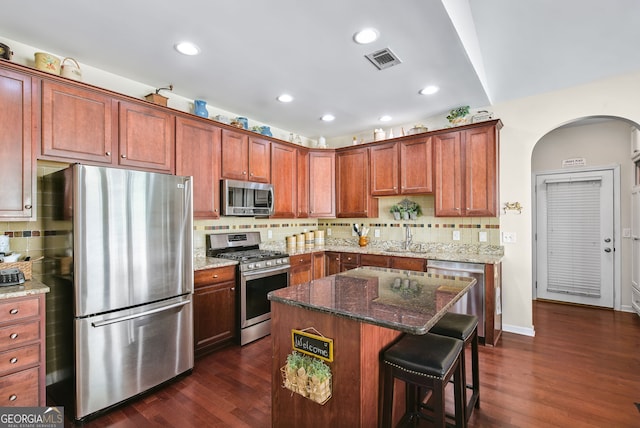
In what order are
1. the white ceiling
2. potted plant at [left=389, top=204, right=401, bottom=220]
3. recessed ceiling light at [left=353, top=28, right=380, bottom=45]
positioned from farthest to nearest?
potted plant at [left=389, top=204, right=401, bottom=220]
recessed ceiling light at [left=353, top=28, right=380, bottom=45]
the white ceiling

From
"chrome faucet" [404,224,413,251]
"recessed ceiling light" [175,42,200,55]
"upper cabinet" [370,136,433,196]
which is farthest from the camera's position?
"chrome faucet" [404,224,413,251]

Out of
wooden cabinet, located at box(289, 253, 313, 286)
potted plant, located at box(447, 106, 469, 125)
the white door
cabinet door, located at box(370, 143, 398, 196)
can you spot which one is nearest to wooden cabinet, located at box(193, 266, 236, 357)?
wooden cabinet, located at box(289, 253, 313, 286)

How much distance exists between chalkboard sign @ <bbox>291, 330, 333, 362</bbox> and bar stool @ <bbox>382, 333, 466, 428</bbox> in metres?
0.30

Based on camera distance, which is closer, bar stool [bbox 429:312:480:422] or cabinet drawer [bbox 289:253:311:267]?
bar stool [bbox 429:312:480:422]

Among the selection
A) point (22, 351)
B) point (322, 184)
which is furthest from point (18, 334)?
point (322, 184)

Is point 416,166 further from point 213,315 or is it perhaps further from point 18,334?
point 18,334

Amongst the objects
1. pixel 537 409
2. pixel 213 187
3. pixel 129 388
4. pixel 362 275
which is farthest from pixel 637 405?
pixel 213 187

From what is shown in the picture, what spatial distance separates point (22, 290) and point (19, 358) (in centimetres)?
40

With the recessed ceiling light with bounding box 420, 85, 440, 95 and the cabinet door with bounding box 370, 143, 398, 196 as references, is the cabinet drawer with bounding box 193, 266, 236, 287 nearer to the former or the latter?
the cabinet door with bounding box 370, 143, 398, 196

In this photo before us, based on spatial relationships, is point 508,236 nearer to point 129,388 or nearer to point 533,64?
point 533,64

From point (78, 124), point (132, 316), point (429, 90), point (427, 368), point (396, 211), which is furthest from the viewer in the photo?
point (396, 211)

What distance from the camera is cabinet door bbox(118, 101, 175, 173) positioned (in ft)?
8.58

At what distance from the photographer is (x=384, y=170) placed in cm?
A: 427

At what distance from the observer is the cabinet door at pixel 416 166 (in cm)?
385
